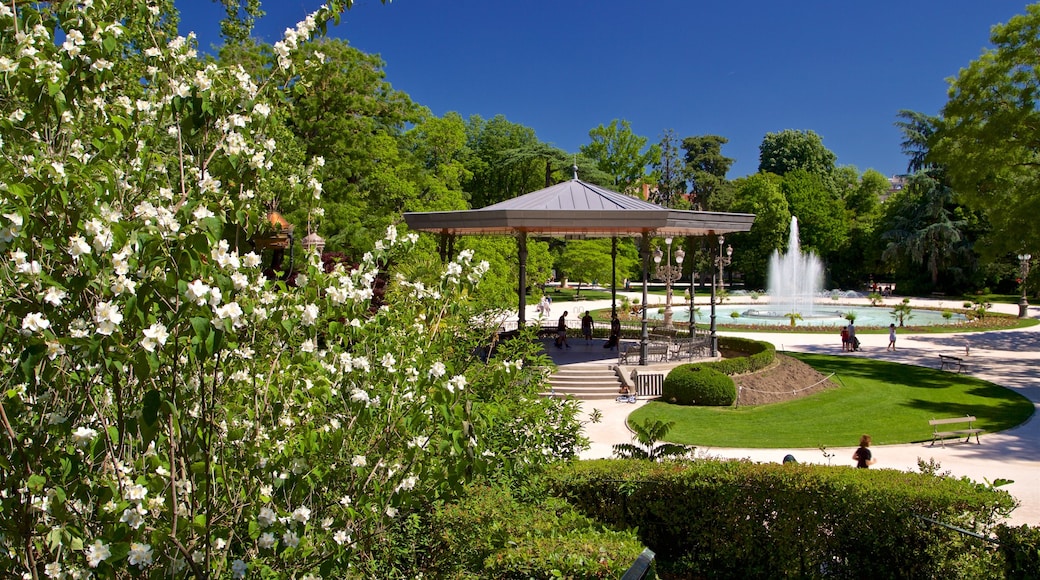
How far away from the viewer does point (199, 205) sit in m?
2.99

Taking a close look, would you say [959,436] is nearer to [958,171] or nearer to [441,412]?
[958,171]

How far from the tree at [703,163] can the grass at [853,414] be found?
2346 inches

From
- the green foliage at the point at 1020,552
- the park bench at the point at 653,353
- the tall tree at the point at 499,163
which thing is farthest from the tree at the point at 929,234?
the green foliage at the point at 1020,552

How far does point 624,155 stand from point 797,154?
32.2 metres

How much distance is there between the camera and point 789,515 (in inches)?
299

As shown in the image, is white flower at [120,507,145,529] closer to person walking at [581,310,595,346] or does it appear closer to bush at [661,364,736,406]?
bush at [661,364,736,406]

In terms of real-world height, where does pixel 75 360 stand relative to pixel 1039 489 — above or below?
above

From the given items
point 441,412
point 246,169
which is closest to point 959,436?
point 441,412

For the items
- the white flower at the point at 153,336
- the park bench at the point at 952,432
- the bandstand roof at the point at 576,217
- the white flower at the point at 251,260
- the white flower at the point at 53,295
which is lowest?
the park bench at the point at 952,432

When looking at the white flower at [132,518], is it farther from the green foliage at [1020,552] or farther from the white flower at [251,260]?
the green foliage at [1020,552]

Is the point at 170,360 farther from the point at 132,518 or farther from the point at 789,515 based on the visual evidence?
the point at 789,515

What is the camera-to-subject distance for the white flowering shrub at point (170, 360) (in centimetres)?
277

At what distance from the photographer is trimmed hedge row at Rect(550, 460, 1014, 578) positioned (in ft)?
23.2

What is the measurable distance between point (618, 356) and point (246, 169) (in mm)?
19999
